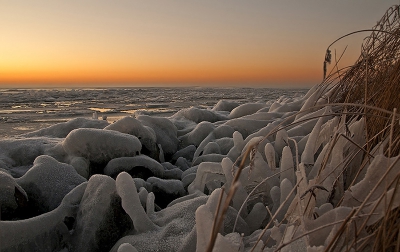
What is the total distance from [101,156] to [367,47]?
6.10ft

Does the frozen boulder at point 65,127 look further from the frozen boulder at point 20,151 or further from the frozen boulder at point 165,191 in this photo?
the frozen boulder at point 165,191

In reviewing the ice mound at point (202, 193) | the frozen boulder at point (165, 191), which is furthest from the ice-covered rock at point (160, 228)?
the frozen boulder at point (165, 191)

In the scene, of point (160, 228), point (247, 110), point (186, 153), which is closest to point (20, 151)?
point (186, 153)

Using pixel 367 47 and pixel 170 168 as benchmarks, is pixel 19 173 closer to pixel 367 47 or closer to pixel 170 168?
pixel 170 168

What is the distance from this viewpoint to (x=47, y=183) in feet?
5.79

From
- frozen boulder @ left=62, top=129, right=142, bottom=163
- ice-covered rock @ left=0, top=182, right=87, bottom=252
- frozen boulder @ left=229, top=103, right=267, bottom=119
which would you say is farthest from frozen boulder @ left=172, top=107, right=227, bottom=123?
ice-covered rock @ left=0, top=182, right=87, bottom=252

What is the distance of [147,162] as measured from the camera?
7.23ft

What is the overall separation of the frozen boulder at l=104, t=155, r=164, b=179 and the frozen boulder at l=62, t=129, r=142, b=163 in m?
0.06

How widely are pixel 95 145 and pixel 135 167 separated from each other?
298mm

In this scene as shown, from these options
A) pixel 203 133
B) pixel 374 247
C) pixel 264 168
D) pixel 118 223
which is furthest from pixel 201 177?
pixel 203 133

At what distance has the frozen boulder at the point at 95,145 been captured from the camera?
2.11 m

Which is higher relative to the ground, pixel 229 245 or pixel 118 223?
pixel 229 245

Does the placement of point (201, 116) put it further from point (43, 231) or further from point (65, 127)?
point (43, 231)

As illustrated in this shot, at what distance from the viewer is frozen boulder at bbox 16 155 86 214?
1704mm
